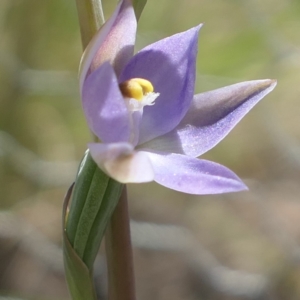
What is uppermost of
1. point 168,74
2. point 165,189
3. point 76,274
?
point 168,74

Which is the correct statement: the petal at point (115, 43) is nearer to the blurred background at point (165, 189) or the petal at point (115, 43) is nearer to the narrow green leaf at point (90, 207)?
the narrow green leaf at point (90, 207)

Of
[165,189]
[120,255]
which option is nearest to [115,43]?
[120,255]

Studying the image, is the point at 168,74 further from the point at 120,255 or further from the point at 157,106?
the point at 120,255

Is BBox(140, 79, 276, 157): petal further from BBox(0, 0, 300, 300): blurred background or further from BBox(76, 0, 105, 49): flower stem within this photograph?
BBox(0, 0, 300, 300): blurred background

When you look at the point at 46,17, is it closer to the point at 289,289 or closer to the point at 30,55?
the point at 30,55

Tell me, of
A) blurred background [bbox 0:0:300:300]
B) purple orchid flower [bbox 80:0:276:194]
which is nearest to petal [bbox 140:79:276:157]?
purple orchid flower [bbox 80:0:276:194]

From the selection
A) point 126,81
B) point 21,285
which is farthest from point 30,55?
point 126,81
